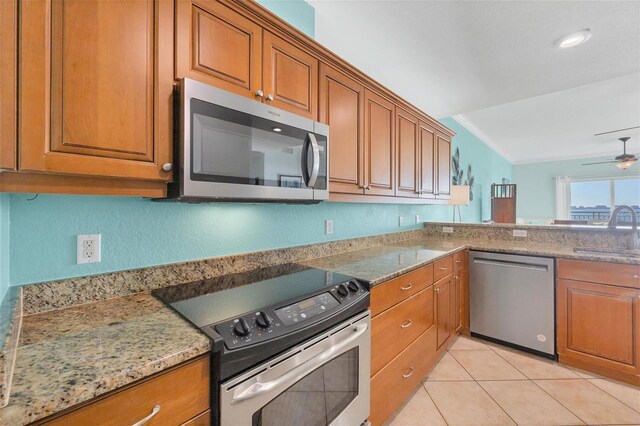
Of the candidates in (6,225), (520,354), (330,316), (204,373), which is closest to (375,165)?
(330,316)

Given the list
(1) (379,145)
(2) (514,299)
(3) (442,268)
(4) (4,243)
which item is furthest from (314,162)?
(2) (514,299)

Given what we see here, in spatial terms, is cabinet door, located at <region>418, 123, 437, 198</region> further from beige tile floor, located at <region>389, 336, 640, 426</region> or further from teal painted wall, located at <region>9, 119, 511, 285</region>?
beige tile floor, located at <region>389, 336, 640, 426</region>

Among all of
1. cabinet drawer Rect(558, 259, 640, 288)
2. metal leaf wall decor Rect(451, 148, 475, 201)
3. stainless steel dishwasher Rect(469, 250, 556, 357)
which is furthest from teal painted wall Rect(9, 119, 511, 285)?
metal leaf wall decor Rect(451, 148, 475, 201)

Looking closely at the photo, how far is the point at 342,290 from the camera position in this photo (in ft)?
4.21

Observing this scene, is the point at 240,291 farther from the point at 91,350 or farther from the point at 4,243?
the point at 4,243

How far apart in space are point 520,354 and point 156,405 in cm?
287

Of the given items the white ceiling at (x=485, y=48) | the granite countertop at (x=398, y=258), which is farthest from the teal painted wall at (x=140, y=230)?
the white ceiling at (x=485, y=48)

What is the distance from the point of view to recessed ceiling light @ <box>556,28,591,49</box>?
6.74 feet

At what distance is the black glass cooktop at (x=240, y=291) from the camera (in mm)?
991

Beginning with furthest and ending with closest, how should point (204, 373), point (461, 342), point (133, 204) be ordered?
point (461, 342), point (133, 204), point (204, 373)

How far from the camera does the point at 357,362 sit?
1.30m

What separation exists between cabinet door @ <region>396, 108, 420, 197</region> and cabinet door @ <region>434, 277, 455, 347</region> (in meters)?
0.80

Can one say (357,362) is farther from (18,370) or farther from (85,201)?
(85,201)

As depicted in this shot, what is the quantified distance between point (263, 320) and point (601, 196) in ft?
32.6
